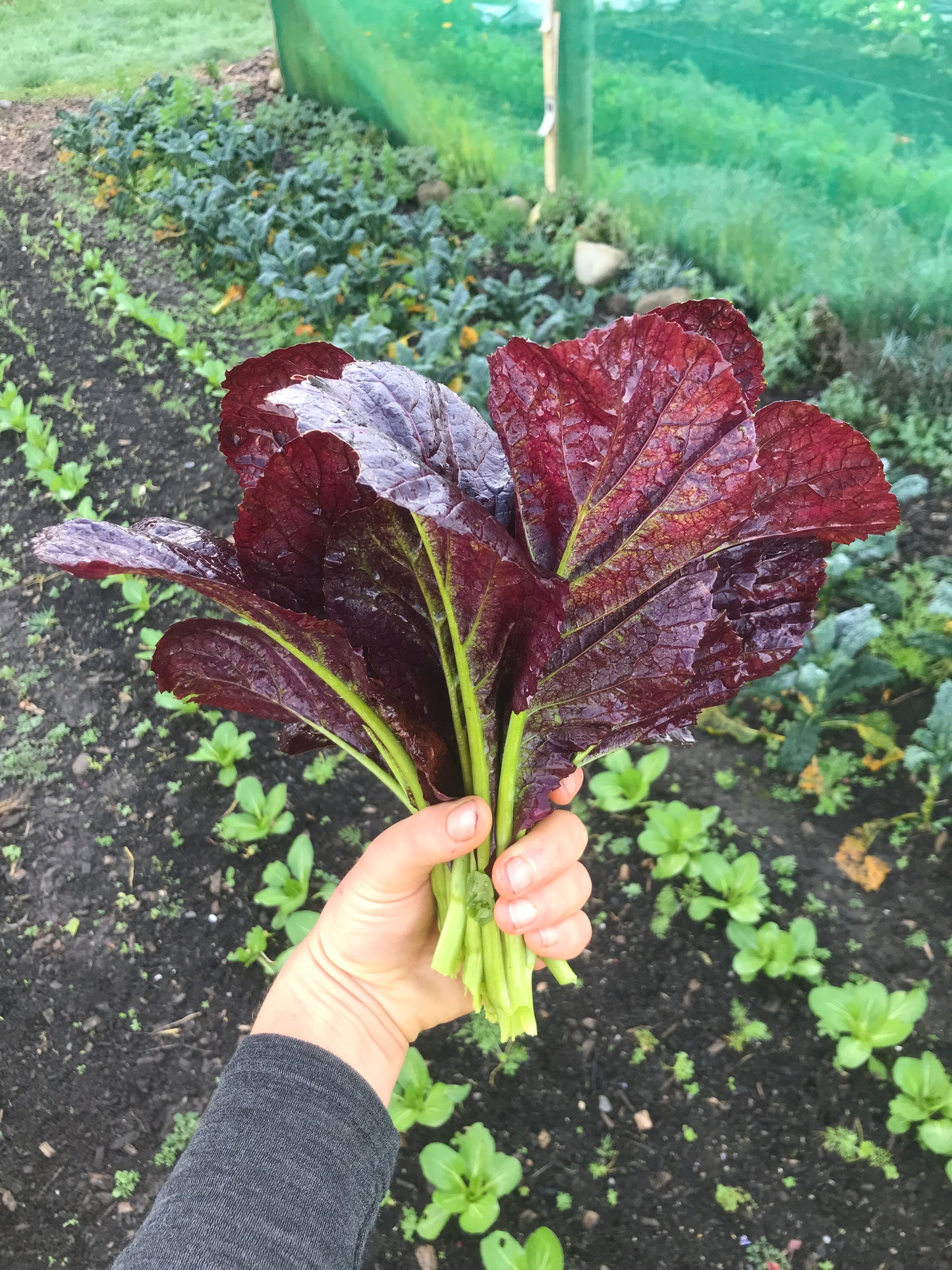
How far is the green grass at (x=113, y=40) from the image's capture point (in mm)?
4168

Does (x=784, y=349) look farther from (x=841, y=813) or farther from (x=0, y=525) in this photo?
(x=0, y=525)

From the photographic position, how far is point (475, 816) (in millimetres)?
1114

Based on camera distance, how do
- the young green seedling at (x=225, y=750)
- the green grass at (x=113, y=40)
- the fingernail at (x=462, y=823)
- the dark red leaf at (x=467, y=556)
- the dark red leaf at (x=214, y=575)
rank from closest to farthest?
the dark red leaf at (x=467, y=556) → the dark red leaf at (x=214, y=575) → the fingernail at (x=462, y=823) → the young green seedling at (x=225, y=750) → the green grass at (x=113, y=40)

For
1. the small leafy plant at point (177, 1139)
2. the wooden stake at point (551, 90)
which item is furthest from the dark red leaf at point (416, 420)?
the wooden stake at point (551, 90)

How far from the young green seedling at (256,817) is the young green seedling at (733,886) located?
3.78 ft

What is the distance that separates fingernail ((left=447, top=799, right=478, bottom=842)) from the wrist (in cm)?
57

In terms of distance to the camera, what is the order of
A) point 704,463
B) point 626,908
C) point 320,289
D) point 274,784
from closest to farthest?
1. point 704,463
2. point 626,908
3. point 274,784
4. point 320,289

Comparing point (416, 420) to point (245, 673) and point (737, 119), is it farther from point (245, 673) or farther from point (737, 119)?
point (737, 119)

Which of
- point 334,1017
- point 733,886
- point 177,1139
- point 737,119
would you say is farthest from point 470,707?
point 737,119

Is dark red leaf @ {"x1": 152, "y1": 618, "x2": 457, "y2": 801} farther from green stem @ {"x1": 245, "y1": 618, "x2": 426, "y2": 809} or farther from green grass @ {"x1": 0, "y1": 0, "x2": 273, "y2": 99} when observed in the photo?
green grass @ {"x1": 0, "y1": 0, "x2": 273, "y2": 99}

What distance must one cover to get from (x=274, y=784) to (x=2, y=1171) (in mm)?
1137

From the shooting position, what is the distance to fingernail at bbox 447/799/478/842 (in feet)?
3.64

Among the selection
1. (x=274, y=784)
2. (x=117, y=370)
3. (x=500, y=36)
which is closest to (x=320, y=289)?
(x=117, y=370)

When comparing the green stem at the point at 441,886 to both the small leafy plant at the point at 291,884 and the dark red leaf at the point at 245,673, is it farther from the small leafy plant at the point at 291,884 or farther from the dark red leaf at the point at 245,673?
the small leafy plant at the point at 291,884
